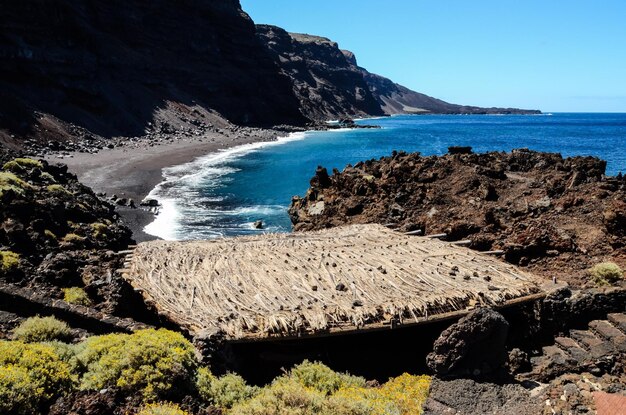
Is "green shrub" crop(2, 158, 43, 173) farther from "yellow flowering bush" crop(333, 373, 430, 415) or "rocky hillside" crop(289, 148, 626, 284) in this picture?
"yellow flowering bush" crop(333, 373, 430, 415)

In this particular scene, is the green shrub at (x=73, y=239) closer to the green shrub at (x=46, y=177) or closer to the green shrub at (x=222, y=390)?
the green shrub at (x=46, y=177)

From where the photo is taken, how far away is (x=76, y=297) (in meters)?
11.8

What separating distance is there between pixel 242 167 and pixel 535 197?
4097cm

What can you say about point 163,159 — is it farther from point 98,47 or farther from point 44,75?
point 98,47

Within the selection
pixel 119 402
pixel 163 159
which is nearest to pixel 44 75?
pixel 163 159

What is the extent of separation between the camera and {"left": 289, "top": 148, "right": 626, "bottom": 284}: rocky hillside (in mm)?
13188

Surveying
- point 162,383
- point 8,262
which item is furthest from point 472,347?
point 8,262

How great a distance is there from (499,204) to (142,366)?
15.7m

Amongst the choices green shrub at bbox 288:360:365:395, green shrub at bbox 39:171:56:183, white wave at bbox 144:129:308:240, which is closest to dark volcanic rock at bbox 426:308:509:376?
green shrub at bbox 288:360:365:395

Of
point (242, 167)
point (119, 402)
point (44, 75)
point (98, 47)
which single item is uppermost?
point (98, 47)

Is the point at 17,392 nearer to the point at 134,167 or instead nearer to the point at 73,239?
the point at 73,239

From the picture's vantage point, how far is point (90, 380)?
6684 mm

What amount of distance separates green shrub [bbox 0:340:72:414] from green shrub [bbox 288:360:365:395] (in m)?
3.25

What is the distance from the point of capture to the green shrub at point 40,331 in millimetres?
8961
